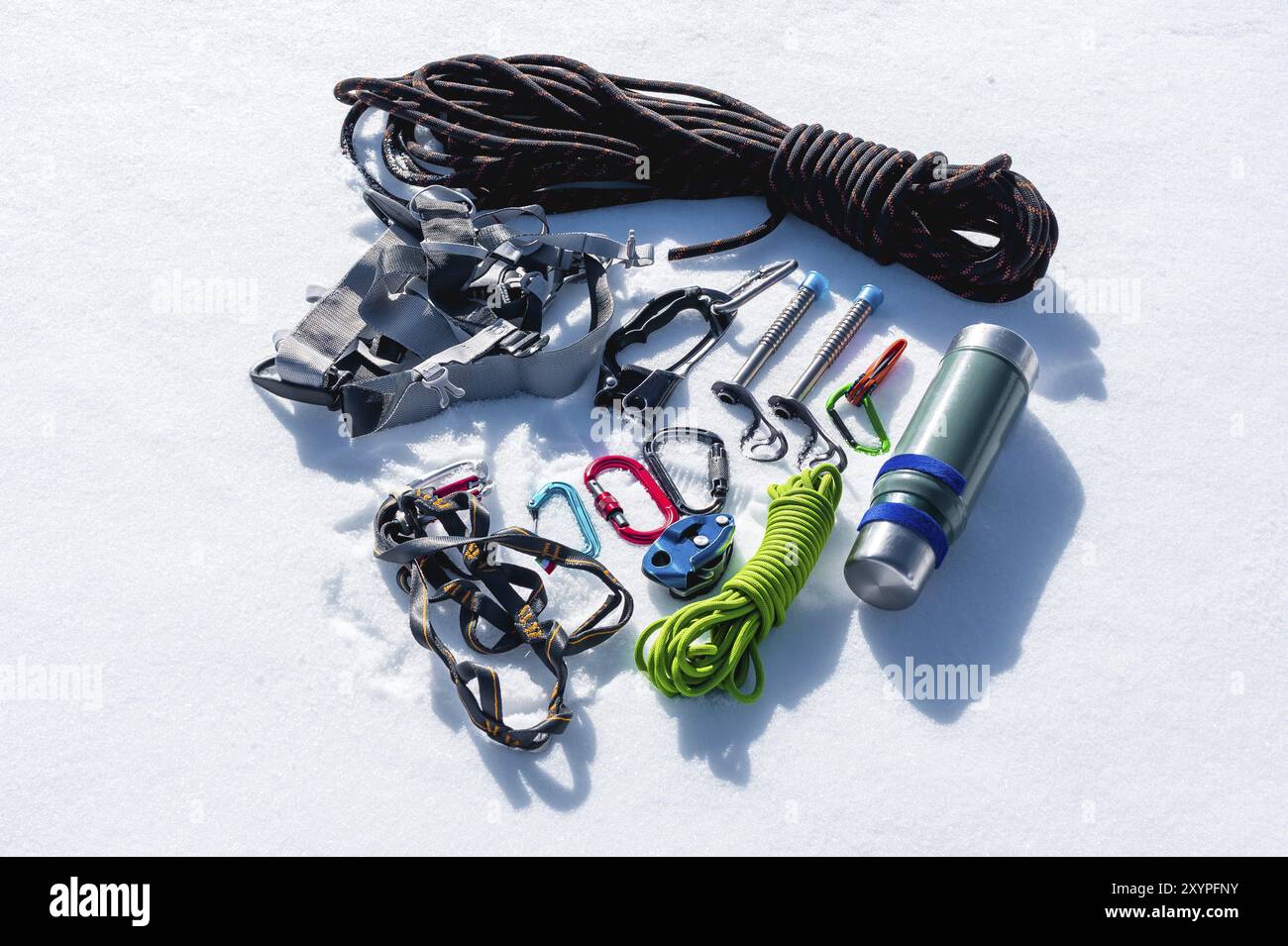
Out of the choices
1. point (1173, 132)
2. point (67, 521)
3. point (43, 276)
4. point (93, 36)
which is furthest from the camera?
point (93, 36)

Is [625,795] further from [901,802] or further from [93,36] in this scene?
[93,36]

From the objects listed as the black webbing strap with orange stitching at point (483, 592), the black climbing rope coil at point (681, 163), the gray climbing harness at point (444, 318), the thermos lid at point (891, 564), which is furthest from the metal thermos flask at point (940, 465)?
the gray climbing harness at point (444, 318)

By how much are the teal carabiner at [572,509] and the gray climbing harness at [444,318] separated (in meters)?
0.36

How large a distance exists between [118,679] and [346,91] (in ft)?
7.05

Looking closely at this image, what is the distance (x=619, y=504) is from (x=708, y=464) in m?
0.28

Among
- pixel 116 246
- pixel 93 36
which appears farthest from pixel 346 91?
pixel 93 36

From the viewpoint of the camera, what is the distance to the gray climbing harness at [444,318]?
3.35 m

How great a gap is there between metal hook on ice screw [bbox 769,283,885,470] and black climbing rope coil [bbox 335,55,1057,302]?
22 centimetres

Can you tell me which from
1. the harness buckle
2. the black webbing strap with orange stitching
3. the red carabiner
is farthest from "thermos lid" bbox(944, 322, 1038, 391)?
the harness buckle

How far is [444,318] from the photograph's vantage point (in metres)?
3.55

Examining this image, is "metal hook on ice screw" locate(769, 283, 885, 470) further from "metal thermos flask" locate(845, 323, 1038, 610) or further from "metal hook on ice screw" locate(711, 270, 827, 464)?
"metal thermos flask" locate(845, 323, 1038, 610)

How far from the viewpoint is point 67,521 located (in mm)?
3246

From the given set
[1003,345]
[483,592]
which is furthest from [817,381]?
[483,592]

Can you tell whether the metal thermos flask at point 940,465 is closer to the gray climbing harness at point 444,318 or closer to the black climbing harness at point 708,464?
the black climbing harness at point 708,464
